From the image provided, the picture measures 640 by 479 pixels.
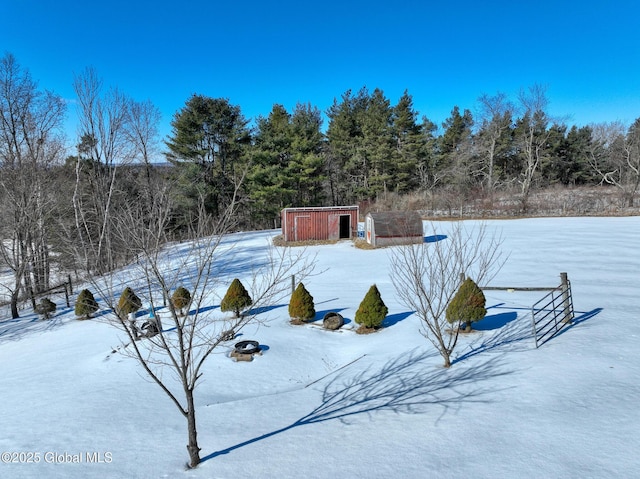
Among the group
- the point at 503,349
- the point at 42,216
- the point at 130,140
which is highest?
the point at 130,140

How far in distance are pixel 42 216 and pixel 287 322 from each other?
37.0ft

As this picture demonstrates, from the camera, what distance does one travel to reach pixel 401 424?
536cm

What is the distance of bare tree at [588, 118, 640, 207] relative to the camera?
3853cm

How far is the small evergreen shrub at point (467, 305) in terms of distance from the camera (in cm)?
855

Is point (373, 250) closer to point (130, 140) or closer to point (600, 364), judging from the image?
point (600, 364)

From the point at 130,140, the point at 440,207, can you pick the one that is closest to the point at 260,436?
the point at 130,140

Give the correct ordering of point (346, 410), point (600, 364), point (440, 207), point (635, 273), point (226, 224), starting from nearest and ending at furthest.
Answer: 1. point (226, 224)
2. point (346, 410)
3. point (600, 364)
4. point (635, 273)
5. point (440, 207)

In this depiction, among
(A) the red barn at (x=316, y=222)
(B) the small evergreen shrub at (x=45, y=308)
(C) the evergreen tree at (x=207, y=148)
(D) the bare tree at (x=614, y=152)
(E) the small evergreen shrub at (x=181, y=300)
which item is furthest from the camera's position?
(D) the bare tree at (x=614, y=152)

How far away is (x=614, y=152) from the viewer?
4216cm

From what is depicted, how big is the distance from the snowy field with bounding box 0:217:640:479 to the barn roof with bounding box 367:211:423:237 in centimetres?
1042

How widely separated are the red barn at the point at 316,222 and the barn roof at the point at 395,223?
3014mm

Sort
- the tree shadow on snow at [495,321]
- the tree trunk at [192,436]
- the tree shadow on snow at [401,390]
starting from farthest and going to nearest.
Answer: the tree shadow on snow at [495,321], the tree shadow on snow at [401,390], the tree trunk at [192,436]

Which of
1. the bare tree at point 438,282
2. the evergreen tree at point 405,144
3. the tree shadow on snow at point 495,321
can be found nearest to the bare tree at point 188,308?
the bare tree at point 438,282

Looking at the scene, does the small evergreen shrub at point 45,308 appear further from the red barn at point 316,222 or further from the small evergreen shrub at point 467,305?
the small evergreen shrub at point 467,305
